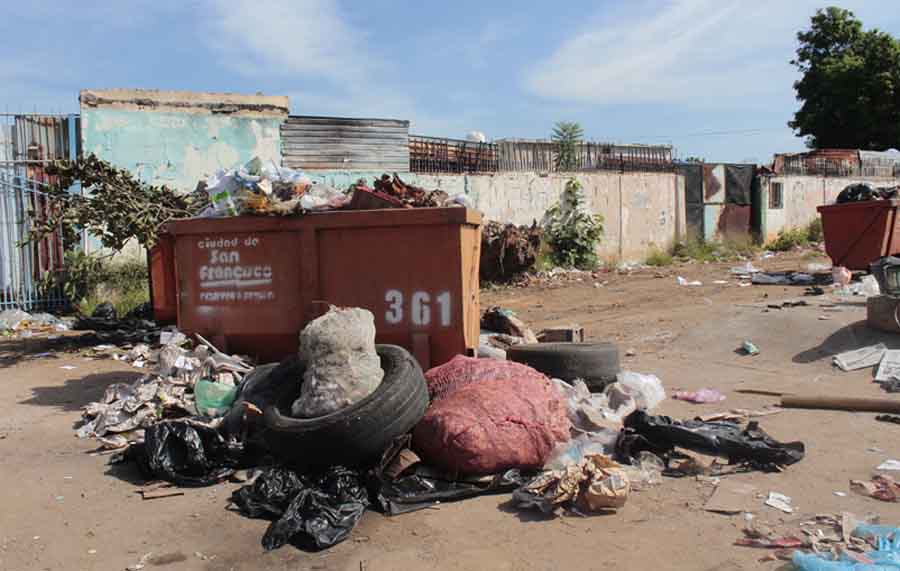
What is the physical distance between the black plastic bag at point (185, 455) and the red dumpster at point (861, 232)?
11196 millimetres

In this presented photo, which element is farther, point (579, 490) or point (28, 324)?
point (28, 324)

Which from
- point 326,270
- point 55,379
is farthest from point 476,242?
point 55,379

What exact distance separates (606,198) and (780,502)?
1464cm

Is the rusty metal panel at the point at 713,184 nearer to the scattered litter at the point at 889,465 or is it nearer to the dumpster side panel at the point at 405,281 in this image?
the dumpster side panel at the point at 405,281

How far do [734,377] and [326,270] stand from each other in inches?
155

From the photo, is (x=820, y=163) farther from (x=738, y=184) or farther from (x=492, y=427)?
(x=492, y=427)

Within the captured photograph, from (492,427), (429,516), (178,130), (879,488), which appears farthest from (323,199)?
(178,130)

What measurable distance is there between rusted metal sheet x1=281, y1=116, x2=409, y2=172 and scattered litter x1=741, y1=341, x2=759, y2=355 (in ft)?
28.5

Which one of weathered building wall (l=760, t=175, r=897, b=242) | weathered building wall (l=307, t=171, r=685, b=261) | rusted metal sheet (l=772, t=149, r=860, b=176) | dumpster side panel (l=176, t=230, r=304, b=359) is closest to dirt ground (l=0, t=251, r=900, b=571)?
dumpster side panel (l=176, t=230, r=304, b=359)

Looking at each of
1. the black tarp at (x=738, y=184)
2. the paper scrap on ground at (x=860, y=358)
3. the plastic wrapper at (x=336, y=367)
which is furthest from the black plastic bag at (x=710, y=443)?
the black tarp at (x=738, y=184)

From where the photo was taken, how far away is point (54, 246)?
11.5 meters

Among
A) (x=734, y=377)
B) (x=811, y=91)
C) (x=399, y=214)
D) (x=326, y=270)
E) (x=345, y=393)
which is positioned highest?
(x=811, y=91)

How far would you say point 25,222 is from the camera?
11188 millimetres

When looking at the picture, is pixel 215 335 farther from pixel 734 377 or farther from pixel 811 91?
pixel 811 91
